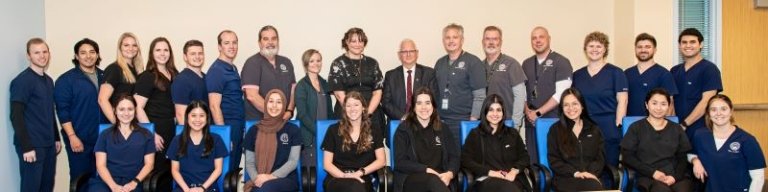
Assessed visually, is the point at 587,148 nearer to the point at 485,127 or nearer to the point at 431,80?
the point at 485,127

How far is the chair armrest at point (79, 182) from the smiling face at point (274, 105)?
122cm

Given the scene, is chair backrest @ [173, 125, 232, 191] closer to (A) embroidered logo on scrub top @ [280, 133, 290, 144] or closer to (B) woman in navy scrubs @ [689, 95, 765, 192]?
(A) embroidered logo on scrub top @ [280, 133, 290, 144]

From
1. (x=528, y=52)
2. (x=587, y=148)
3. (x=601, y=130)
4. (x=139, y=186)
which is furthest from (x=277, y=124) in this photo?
(x=528, y=52)

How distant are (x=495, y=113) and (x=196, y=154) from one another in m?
1.98

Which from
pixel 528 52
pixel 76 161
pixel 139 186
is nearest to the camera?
pixel 139 186

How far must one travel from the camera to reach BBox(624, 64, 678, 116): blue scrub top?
5152 millimetres

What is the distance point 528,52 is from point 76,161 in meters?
4.00

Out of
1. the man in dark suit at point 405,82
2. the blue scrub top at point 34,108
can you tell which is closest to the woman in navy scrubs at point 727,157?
the man in dark suit at point 405,82

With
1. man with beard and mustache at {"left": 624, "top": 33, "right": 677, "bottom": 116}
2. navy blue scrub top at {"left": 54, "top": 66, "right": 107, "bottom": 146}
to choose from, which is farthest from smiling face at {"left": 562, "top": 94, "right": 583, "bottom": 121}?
navy blue scrub top at {"left": 54, "top": 66, "right": 107, "bottom": 146}

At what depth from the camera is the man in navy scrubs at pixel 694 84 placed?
511 cm

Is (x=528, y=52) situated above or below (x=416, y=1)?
below

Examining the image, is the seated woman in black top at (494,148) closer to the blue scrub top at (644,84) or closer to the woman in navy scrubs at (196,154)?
the blue scrub top at (644,84)

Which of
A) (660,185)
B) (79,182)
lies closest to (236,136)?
(79,182)

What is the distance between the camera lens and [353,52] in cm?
511
